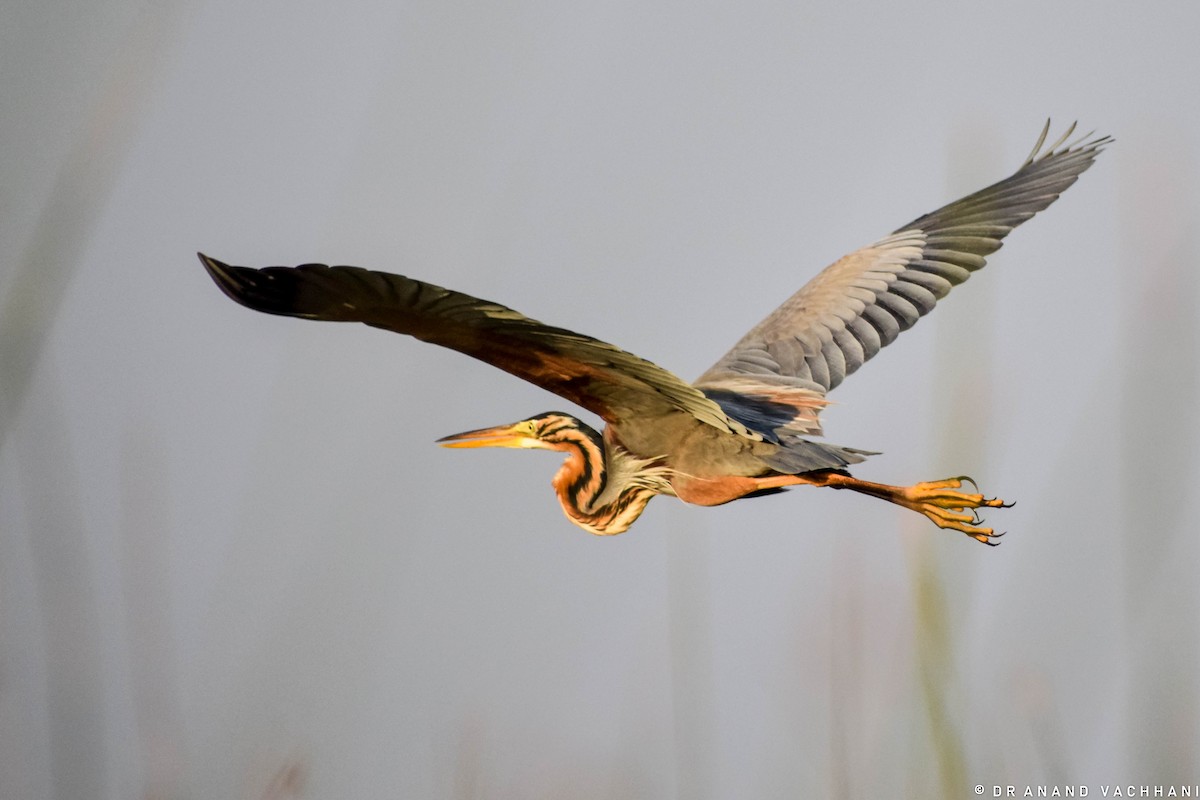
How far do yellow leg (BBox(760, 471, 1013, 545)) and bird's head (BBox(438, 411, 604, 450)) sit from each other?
0.37m

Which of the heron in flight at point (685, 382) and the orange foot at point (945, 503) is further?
the orange foot at point (945, 503)

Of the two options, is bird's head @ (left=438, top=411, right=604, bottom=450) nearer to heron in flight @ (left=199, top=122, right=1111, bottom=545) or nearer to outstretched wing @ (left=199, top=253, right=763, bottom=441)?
heron in flight @ (left=199, top=122, right=1111, bottom=545)

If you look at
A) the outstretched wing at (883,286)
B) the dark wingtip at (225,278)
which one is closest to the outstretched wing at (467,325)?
the dark wingtip at (225,278)

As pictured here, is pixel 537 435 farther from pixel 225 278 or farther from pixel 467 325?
pixel 225 278

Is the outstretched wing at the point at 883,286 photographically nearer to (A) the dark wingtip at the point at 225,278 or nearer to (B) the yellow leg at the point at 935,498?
(B) the yellow leg at the point at 935,498

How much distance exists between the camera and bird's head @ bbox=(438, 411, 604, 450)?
2047 millimetres

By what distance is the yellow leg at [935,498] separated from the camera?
2072 millimetres

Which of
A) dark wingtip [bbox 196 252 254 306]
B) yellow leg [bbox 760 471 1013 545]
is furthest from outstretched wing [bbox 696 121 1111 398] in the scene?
dark wingtip [bbox 196 252 254 306]

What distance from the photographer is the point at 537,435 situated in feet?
6.87

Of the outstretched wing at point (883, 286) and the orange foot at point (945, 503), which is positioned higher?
the outstretched wing at point (883, 286)

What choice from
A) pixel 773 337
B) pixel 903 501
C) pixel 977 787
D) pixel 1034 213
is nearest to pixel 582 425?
Answer: pixel 903 501

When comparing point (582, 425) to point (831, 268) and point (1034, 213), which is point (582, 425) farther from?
point (1034, 213)

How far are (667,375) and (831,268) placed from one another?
130cm

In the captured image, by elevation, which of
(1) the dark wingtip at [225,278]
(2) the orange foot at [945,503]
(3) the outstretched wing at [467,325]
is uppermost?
(1) the dark wingtip at [225,278]
